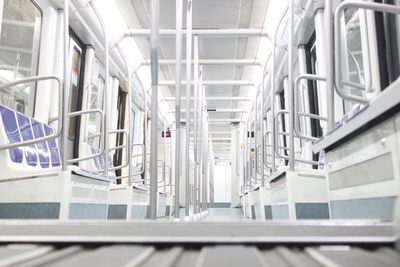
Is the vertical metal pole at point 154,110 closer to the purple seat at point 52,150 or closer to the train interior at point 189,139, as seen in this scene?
the train interior at point 189,139

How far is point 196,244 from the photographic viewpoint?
0.76 metres

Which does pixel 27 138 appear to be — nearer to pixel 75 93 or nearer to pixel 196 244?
pixel 75 93

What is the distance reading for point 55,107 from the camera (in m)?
3.85

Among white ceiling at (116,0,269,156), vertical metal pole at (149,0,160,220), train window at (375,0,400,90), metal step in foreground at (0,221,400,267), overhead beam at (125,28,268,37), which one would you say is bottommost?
metal step in foreground at (0,221,400,267)

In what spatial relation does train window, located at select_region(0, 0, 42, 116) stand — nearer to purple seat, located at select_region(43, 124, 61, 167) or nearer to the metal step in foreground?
purple seat, located at select_region(43, 124, 61, 167)

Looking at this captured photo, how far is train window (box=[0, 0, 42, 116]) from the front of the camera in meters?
3.47

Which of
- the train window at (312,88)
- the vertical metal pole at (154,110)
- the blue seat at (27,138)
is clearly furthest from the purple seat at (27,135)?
the train window at (312,88)

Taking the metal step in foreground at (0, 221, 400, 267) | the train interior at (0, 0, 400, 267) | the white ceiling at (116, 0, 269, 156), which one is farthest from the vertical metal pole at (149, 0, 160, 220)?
the white ceiling at (116, 0, 269, 156)

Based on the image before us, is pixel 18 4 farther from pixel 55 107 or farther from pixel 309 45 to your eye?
pixel 309 45

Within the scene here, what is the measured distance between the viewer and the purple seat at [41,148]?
2.98 metres

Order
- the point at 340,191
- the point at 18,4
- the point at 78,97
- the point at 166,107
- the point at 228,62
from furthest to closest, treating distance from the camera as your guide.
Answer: the point at 166,107 < the point at 228,62 < the point at 78,97 < the point at 18,4 < the point at 340,191

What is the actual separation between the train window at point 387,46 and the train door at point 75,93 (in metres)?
3.50

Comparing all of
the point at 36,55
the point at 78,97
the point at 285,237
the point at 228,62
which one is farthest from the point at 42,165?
the point at 228,62

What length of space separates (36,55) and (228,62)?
10.8 feet
